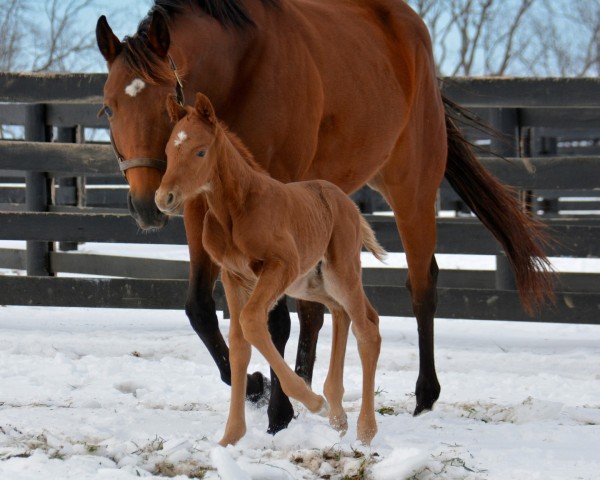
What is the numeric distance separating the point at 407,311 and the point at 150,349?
1.98 metres

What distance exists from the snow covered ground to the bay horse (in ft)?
1.38

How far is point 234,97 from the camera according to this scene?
3.77 meters

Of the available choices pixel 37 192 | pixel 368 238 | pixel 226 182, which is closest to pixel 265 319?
pixel 226 182

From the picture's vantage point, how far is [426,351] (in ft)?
16.2

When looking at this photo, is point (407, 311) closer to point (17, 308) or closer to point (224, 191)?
point (17, 308)

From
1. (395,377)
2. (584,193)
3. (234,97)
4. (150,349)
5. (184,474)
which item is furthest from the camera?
(584,193)

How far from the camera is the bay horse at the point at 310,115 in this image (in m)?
3.31

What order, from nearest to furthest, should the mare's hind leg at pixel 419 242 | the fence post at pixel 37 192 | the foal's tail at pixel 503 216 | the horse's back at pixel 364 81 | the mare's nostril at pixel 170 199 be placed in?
1. the mare's nostril at pixel 170 199
2. the horse's back at pixel 364 81
3. the mare's hind leg at pixel 419 242
4. the foal's tail at pixel 503 216
5. the fence post at pixel 37 192

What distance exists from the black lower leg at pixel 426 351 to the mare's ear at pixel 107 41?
2194mm

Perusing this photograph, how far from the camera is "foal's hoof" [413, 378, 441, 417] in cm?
461

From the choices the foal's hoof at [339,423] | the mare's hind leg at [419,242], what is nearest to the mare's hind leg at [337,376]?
the foal's hoof at [339,423]

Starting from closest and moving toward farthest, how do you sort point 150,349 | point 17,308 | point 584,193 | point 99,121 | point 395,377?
point 395,377 < point 150,349 < point 99,121 < point 17,308 < point 584,193

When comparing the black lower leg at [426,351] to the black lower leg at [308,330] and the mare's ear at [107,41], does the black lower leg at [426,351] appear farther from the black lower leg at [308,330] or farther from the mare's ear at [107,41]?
the mare's ear at [107,41]

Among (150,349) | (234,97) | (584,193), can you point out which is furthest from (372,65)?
(584,193)
